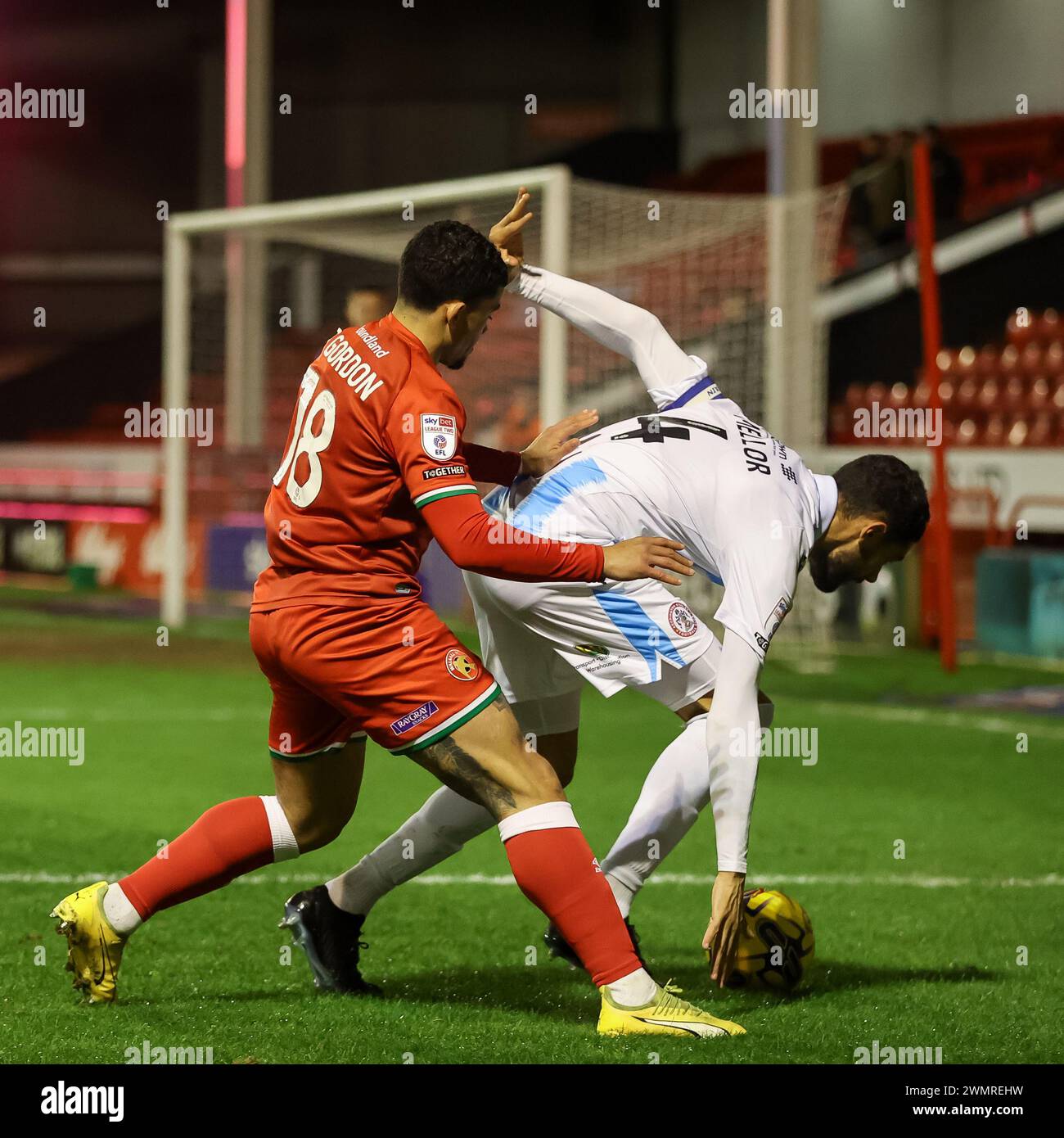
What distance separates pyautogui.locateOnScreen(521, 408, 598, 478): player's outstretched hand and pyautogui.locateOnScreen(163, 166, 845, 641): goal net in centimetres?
586

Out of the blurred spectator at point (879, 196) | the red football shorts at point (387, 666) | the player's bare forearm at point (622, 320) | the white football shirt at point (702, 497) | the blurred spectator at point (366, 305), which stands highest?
the blurred spectator at point (879, 196)

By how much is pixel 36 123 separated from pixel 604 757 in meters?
22.1

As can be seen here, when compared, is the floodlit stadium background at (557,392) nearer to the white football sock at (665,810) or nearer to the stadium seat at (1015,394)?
the stadium seat at (1015,394)

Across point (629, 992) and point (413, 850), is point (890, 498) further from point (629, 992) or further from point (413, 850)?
point (413, 850)

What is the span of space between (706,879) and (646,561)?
2546 mm

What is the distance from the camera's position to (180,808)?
22.6 feet

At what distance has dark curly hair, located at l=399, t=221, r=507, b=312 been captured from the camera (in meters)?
3.67

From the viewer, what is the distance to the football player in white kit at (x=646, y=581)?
158 inches

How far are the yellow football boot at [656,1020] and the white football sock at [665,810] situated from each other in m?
0.55

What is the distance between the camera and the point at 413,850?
4227 millimetres

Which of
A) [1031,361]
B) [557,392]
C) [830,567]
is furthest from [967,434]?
[830,567]

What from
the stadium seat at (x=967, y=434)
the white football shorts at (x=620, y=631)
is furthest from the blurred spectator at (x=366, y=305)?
the stadium seat at (x=967, y=434)

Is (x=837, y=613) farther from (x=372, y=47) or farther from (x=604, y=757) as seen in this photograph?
(x=372, y=47)
